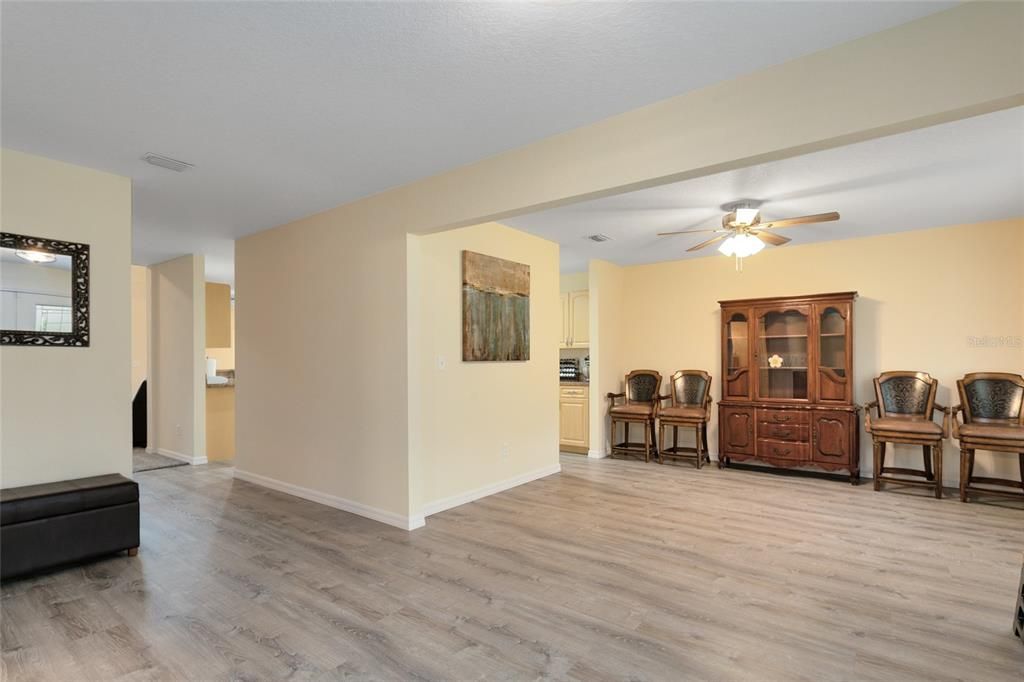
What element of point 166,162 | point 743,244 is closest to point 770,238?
point 743,244

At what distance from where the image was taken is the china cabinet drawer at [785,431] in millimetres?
5461

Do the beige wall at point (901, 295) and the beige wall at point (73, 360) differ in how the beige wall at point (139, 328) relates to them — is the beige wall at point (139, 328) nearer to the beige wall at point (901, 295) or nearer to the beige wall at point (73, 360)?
the beige wall at point (73, 360)

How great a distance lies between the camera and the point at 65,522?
119 inches

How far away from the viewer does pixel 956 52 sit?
6.29 feet

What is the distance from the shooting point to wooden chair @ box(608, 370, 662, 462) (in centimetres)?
626

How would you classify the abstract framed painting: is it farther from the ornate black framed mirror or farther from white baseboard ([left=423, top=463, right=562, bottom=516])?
the ornate black framed mirror

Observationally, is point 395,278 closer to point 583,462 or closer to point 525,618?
point 525,618

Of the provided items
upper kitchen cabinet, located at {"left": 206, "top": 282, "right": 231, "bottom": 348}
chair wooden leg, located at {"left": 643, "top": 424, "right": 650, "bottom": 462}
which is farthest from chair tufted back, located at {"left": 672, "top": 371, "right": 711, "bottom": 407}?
upper kitchen cabinet, located at {"left": 206, "top": 282, "right": 231, "bottom": 348}

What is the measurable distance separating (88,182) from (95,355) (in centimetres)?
114

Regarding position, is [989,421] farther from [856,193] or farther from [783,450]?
[856,193]

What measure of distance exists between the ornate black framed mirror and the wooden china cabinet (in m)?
5.84

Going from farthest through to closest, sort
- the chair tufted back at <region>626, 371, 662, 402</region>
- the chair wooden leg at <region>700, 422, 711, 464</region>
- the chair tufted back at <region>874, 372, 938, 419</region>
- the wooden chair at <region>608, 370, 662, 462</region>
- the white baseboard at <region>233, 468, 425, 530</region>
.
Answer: the chair tufted back at <region>626, 371, 662, 402</region> → the wooden chair at <region>608, 370, 662, 462</region> → the chair wooden leg at <region>700, 422, 711, 464</region> → the chair tufted back at <region>874, 372, 938, 419</region> → the white baseboard at <region>233, 468, 425, 530</region>

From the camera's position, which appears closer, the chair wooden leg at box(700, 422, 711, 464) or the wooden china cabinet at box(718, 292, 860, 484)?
the wooden china cabinet at box(718, 292, 860, 484)

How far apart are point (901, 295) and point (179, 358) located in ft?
26.2
